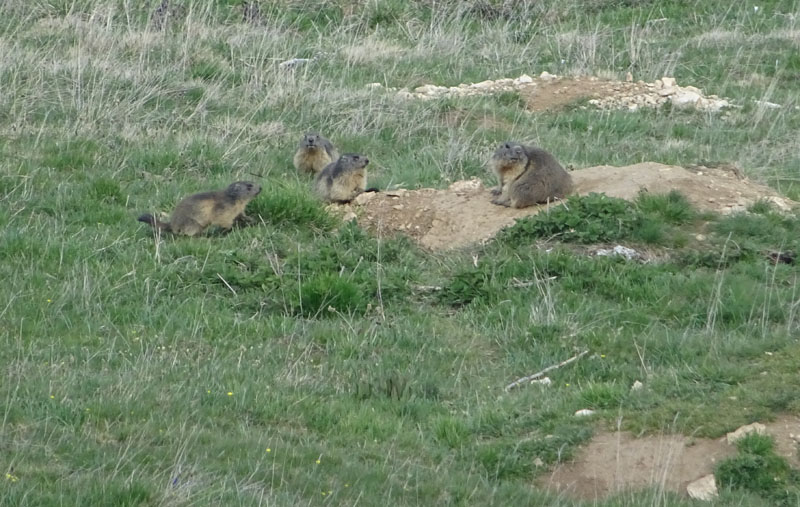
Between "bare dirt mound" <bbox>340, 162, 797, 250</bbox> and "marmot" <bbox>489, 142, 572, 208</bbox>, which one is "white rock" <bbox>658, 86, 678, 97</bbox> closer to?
"bare dirt mound" <bbox>340, 162, 797, 250</bbox>

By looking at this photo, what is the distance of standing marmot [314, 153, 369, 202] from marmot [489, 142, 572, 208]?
1298 mm

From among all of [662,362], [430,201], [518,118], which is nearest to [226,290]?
[430,201]

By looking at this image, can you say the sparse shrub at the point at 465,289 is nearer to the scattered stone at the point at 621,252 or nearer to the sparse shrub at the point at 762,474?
the scattered stone at the point at 621,252

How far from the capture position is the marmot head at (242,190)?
10.1m

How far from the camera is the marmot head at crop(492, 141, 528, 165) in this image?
10.6 m

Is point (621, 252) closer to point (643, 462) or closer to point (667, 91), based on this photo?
point (643, 462)

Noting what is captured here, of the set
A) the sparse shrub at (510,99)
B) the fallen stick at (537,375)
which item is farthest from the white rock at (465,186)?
the fallen stick at (537,375)

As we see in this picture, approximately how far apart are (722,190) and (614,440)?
457 cm

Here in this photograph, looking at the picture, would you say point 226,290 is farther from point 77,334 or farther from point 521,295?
point 521,295

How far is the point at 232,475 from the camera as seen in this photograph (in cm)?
557

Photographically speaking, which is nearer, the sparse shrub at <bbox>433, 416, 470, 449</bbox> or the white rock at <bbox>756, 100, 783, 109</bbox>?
the sparse shrub at <bbox>433, 416, 470, 449</bbox>

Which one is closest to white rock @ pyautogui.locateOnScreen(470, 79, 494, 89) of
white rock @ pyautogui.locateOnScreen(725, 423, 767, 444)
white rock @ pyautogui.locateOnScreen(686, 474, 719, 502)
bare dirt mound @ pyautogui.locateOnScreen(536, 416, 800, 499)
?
bare dirt mound @ pyautogui.locateOnScreen(536, 416, 800, 499)

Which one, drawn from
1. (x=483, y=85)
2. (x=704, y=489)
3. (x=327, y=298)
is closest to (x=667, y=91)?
(x=483, y=85)

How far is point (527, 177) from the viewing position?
10.4 meters
